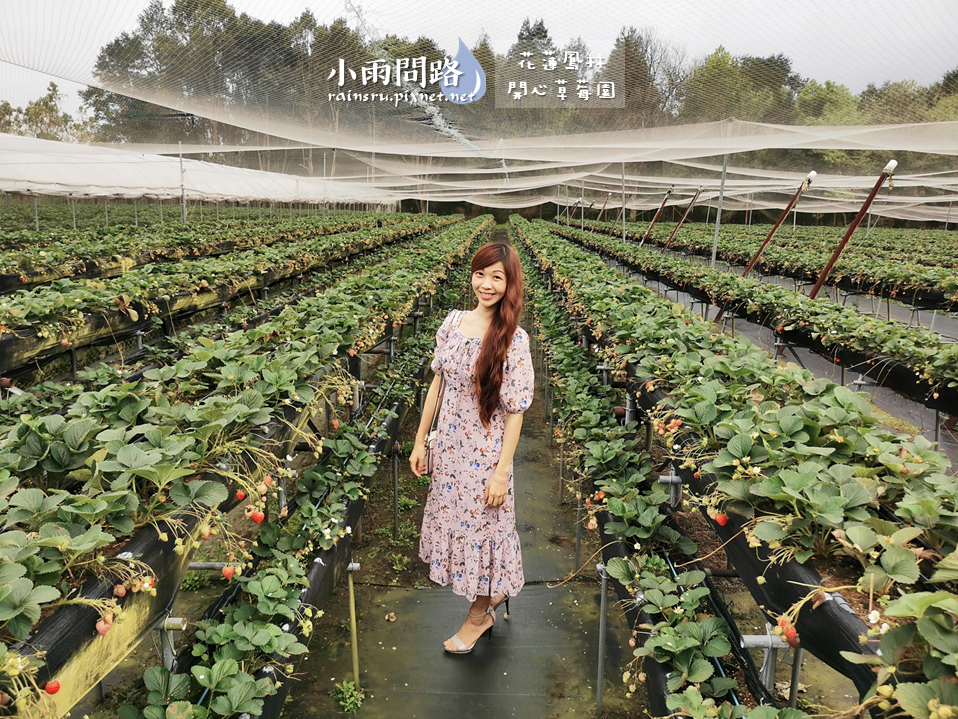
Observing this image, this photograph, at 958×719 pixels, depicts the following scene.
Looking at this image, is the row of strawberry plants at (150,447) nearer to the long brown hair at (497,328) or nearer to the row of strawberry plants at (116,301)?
the long brown hair at (497,328)

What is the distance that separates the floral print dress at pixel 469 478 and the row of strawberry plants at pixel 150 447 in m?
0.61

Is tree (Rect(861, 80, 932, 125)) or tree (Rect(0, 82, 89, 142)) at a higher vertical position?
Answer: tree (Rect(0, 82, 89, 142))

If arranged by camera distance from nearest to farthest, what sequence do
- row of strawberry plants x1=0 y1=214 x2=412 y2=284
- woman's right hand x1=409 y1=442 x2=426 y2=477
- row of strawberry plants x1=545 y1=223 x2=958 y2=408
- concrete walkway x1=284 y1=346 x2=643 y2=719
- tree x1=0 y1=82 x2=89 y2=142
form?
concrete walkway x1=284 y1=346 x2=643 y2=719
woman's right hand x1=409 y1=442 x2=426 y2=477
row of strawberry plants x1=545 y1=223 x2=958 y2=408
row of strawberry plants x1=0 y1=214 x2=412 y2=284
tree x1=0 y1=82 x2=89 y2=142

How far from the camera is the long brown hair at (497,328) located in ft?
8.24

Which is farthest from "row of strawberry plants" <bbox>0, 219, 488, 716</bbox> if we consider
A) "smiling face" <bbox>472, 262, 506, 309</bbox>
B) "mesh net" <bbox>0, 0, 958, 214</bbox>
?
"mesh net" <bbox>0, 0, 958, 214</bbox>

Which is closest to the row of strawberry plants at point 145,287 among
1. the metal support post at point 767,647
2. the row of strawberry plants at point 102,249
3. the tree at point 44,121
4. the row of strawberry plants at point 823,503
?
the row of strawberry plants at point 102,249

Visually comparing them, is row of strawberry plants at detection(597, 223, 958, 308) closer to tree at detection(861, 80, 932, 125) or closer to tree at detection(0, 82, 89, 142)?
tree at detection(861, 80, 932, 125)

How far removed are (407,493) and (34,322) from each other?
9.33 feet

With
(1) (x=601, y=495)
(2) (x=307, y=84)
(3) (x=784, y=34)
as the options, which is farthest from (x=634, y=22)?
(1) (x=601, y=495)

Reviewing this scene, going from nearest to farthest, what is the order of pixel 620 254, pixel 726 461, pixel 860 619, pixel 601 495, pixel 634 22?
pixel 860 619 → pixel 726 461 → pixel 601 495 → pixel 634 22 → pixel 620 254

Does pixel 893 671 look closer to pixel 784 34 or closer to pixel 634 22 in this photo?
pixel 784 34

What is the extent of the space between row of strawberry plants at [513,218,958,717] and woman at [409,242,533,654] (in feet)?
2.19

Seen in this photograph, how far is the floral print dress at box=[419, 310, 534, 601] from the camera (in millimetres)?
2607

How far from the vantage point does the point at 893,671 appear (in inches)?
40.7
